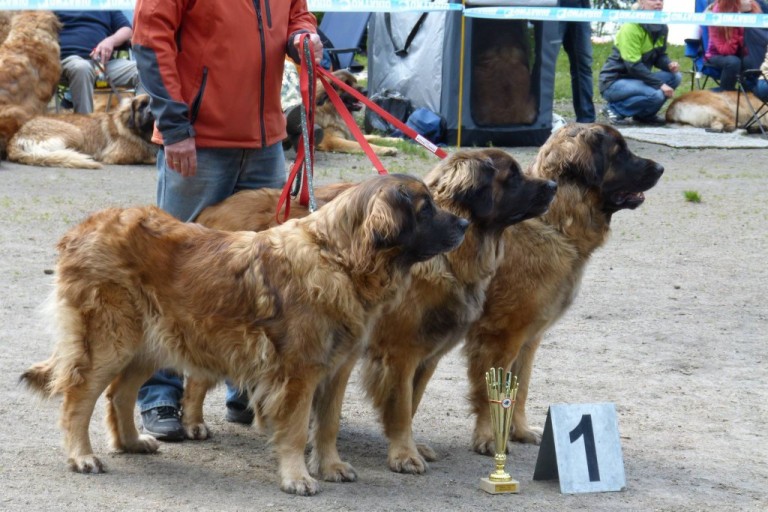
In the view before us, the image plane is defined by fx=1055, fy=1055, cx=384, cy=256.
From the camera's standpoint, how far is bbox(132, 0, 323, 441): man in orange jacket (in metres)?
4.46

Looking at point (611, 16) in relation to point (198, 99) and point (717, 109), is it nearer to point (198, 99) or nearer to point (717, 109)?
point (717, 109)

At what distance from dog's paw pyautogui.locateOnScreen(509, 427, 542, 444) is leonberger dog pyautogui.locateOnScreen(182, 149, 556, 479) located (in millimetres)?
631

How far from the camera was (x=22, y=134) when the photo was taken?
11461 mm

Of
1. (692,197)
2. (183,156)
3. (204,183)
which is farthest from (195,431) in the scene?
(692,197)

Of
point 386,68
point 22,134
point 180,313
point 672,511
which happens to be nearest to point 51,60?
point 22,134

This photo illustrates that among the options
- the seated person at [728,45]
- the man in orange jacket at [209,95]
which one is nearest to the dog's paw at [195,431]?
the man in orange jacket at [209,95]

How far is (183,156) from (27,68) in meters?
7.96

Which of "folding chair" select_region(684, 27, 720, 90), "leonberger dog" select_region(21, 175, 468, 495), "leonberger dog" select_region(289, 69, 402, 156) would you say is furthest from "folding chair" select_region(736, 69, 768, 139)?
"leonberger dog" select_region(21, 175, 468, 495)

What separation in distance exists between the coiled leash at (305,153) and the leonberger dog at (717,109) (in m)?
11.5

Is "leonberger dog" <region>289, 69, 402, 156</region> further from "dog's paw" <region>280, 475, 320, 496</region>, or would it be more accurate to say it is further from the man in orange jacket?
"dog's paw" <region>280, 475, 320, 496</region>

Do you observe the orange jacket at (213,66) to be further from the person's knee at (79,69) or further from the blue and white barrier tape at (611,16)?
the blue and white barrier tape at (611,16)

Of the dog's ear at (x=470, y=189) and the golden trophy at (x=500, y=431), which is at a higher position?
the dog's ear at (x=470, y=189)

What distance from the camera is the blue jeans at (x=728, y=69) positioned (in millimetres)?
15891

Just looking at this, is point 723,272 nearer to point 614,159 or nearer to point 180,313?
point 614,159
